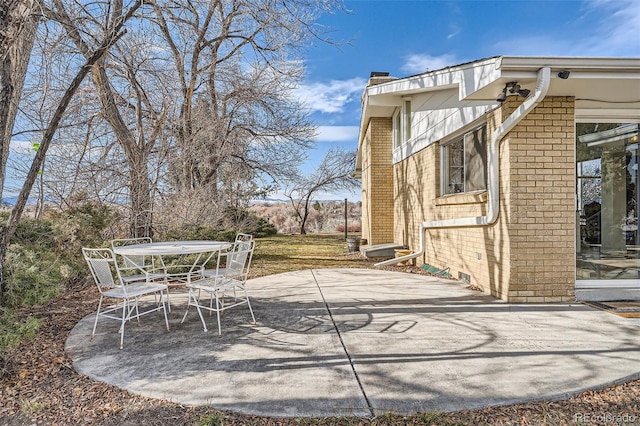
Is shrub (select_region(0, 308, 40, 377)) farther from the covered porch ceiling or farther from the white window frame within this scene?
the white window frame

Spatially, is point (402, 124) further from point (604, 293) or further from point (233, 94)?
point (604, 293)

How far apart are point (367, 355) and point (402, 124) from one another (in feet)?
26.0

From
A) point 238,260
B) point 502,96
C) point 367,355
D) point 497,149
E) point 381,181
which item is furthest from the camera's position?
point 381,181

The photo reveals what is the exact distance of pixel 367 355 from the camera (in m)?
3.12

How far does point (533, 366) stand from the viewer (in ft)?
9.45

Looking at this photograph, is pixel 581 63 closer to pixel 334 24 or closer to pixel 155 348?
pixel 334 24

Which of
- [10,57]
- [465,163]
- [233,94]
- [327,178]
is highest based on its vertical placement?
[233,94]

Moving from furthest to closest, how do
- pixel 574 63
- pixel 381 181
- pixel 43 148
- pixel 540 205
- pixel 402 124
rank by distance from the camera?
pixel 381 181 → pixel 402 124 → pixel 540 205 → pixel 574 63 → pixel 43 148

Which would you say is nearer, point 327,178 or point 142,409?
point 142,409

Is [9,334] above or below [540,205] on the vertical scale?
below

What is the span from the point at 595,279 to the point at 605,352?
2.36 m

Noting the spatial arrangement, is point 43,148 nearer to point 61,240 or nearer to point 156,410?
point 156,410

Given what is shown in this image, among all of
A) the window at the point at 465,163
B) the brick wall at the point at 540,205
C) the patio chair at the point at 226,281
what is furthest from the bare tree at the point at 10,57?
the window at the point at 465,163

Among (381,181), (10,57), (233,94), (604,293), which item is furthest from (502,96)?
(233,94)
